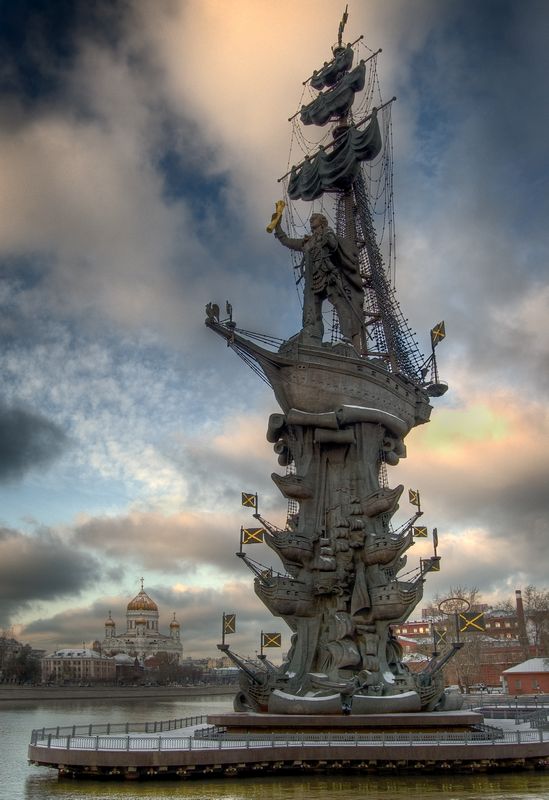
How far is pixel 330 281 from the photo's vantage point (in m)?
→ 44.8

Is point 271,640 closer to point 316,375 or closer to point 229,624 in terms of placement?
point 229,624

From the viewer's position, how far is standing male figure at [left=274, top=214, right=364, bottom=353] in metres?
44.7

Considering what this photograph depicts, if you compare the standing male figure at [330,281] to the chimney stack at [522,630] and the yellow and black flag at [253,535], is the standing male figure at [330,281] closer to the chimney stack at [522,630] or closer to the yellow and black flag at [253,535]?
the yellow and black flag at [253,535]

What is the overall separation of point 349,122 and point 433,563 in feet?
107

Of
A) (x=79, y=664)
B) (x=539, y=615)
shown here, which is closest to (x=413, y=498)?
(x=539, y=615)

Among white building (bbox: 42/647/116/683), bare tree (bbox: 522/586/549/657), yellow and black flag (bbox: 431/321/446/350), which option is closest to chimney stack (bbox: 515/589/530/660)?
bare tree (bbox: 522/586/549/657)

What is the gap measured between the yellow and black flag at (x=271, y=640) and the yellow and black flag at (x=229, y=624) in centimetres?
205

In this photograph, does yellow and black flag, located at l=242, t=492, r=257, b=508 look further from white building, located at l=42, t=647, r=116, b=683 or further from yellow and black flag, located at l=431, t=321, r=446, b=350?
white building, located at l=42, t=647, r=116, b=683

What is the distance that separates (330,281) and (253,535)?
15.7 m

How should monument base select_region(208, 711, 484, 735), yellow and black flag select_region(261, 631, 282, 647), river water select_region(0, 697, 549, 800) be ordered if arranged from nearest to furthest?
1. river water select_region(0, 697, 549, 800)
2. monument base select_region(208, 711, 484, 735)
3. yellow and black flag select_region(261, 631, 282, 647)

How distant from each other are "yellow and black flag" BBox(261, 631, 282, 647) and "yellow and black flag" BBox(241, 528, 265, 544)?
16.3ft

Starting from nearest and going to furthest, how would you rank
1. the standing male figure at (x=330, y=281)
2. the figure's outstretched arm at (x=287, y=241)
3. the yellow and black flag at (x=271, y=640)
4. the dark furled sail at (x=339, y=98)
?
the yellow and black flag at (x=271, y=640) → the standing male figure at (x=330, y=281) → the figure's outstretched arm at (x=287, y=241) → the dark furled sail at (x=339, y=98)

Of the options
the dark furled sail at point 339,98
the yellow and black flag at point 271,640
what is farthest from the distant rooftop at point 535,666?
the dark furled sail at point 339,98

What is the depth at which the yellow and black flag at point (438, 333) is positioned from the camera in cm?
5056
